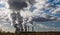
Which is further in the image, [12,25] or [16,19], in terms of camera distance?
[16,19]

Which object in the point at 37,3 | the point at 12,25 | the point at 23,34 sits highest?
the point at 37,3

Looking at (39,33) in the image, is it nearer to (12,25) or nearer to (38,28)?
(38,28)

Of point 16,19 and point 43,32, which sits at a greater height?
point 16,19

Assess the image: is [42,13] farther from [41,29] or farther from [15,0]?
[15,0]

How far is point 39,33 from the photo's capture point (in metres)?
6.79

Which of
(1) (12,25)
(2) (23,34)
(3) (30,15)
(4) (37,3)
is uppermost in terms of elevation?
(4) (37,3)

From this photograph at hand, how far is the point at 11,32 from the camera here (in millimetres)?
7141

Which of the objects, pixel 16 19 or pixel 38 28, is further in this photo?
pixel 16 19

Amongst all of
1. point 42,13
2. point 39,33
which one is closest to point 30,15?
point 42,13

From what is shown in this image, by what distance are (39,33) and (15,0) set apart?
2.34m

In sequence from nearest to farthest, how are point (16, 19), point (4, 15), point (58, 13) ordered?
point (58, 13)
point (4, 15)
point (16, 19)

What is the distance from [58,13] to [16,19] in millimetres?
2601

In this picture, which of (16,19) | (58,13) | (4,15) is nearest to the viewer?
(58,13)

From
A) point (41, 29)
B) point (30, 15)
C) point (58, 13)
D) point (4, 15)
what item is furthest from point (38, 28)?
point (4, 15)
